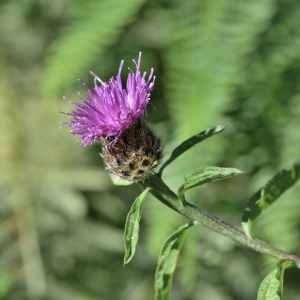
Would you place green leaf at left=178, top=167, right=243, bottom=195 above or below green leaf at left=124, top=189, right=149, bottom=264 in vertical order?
above

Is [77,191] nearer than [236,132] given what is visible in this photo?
No

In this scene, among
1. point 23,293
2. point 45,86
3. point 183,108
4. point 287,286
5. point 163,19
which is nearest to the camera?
point 183,108

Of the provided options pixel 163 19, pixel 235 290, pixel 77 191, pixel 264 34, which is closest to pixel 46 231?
pixel 77 191

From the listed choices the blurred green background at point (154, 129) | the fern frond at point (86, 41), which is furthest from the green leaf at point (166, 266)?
the fern frond at point (86, 41)

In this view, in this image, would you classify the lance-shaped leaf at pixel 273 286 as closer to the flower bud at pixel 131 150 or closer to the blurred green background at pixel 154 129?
the flower bud at pixel 131 150

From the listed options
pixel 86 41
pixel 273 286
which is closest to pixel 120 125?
pixel 273 286

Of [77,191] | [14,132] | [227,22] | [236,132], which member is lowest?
[77,191]

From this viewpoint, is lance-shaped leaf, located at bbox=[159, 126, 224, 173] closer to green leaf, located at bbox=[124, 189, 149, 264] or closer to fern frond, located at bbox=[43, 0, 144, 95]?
green leaf, located at bbox=[124, 189, 149, 264]

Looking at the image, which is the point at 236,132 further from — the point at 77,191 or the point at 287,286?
the point at 77,191

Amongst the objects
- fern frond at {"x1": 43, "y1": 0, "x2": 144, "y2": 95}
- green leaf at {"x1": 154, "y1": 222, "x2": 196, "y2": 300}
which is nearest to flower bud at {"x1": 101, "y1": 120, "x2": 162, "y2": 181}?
green leaf at {"x1": 154, "y1": 222, "x2": 196, "y2": 300}
